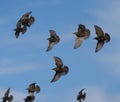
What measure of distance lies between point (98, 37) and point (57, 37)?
3.72 meters

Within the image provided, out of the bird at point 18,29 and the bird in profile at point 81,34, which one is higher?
the bird at point 18,29

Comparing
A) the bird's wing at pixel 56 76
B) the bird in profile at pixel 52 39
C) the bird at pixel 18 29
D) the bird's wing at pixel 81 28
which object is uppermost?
the bird at pixel 18 29

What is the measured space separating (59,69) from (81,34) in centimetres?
323

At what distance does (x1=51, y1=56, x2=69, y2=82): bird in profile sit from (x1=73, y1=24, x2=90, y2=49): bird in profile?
74.6 inches

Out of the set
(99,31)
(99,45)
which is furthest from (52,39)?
(99,31)

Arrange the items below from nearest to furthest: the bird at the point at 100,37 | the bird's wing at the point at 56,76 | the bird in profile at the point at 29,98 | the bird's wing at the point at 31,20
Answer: the bird at the point at 100,37
the bird's wing at the point at 56,76
the bird in profile at the point at 29,98
the bird's wing at the point at 31,20

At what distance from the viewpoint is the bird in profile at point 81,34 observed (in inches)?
1994

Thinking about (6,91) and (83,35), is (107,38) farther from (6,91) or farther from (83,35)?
(6,91)

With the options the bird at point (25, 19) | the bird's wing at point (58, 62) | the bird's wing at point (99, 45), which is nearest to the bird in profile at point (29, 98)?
the bird's wing at point (58, 62)

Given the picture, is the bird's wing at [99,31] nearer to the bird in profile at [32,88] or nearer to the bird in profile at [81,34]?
the bird in profile at [81,34]

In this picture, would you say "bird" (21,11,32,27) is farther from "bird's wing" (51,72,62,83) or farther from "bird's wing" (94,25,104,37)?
"bird's wing" (94,25,104,37)

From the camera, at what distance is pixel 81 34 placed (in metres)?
51.4

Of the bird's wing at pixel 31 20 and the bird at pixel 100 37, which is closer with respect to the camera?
the bird at pixel 100 37

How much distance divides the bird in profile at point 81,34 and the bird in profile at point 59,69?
1.89m
